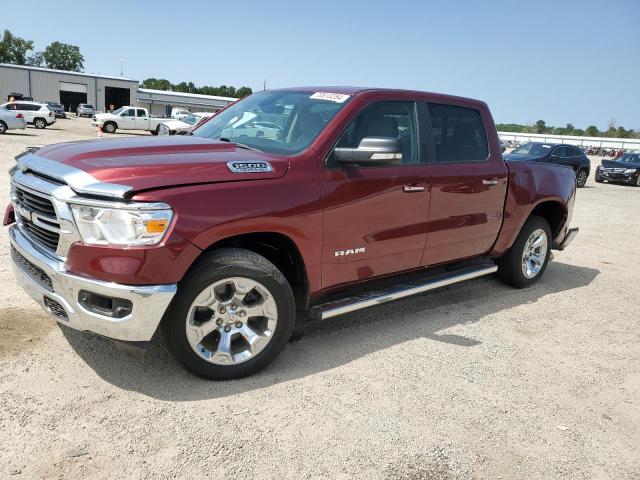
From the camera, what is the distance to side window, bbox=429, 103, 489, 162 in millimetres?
4469

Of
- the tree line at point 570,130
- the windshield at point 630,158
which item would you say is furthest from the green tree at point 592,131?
the windshield at point 630,158

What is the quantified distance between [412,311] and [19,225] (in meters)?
3.26

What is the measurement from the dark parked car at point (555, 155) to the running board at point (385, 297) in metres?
13.1

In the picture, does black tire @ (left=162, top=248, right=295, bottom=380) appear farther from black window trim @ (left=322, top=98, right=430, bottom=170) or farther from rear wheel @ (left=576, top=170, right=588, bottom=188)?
rear wheel @ (left=576, top=170, right=588, bottom=188)

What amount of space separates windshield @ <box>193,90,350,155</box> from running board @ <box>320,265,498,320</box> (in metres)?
1.14

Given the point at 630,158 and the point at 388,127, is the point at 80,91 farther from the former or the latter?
the point at 388,127

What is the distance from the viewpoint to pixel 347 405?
3215 millimetres

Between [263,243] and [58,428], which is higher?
[263,243]

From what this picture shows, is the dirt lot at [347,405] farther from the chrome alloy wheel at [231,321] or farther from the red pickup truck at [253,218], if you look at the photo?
the red pickup truck at [253,218]

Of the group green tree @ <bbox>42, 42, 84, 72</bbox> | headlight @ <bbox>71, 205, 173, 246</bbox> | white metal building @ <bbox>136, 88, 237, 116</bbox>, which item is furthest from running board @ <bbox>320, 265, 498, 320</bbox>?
green tree @ <bbox>42, 42, 84, 72</bbox>

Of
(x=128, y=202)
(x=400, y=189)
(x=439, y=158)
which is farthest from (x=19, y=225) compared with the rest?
(x=439, y=158)

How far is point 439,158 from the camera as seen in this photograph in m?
4.40

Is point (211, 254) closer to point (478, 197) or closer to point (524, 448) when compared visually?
point (524, 448)

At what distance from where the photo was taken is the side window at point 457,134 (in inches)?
176
